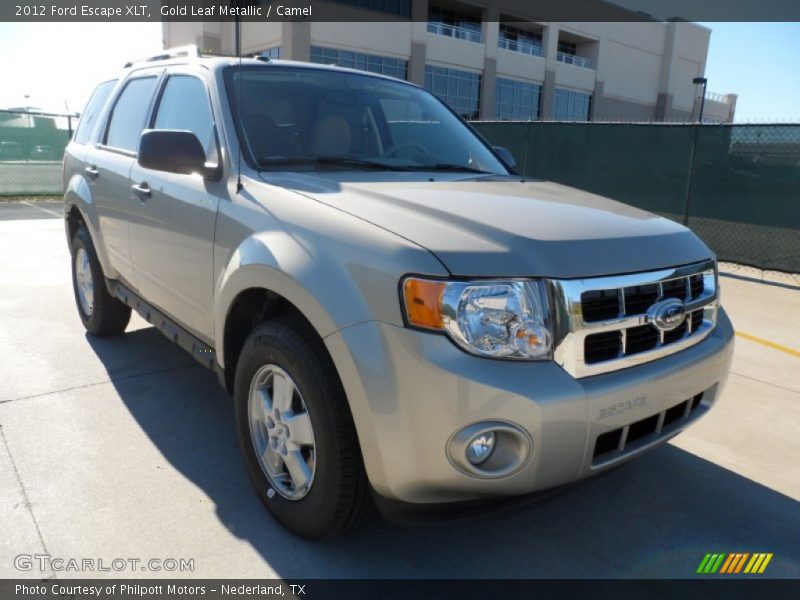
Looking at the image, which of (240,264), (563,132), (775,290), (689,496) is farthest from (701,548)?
(563,132)

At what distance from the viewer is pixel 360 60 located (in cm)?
3734

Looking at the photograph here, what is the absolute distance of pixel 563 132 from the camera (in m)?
11.6

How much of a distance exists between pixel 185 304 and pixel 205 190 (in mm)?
644

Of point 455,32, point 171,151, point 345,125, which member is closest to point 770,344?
point 345,125

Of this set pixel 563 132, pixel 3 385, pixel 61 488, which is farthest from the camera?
pixel 563 132

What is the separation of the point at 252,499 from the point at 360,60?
3754 centimetres

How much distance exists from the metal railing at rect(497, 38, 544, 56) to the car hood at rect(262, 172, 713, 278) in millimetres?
45923

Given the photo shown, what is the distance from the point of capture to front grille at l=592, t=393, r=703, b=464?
2188 mm

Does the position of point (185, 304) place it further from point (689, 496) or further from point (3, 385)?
point (689, 496)

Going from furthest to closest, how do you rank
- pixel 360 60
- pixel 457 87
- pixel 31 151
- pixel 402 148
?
pixel 457 87
pixel 360 60
pixel 31 151
pixel 402 148

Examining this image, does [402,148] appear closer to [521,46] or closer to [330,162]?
[330,162]

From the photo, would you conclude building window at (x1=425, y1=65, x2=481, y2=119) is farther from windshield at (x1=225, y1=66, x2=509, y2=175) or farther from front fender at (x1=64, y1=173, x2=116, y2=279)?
windshield at (x1=225, y1=66, x2=509, y2=175)

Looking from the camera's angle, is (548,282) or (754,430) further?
(754,430)

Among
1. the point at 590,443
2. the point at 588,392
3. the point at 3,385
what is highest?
the point at 588,392
